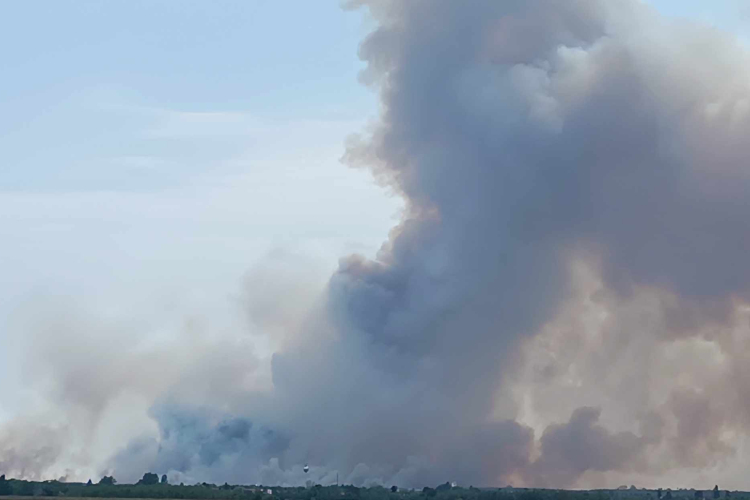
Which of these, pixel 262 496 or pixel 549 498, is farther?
pixel 549 498

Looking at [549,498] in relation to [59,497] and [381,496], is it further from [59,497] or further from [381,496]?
[59,497]

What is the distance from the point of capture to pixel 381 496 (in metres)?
190

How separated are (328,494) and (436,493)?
60.0 ft

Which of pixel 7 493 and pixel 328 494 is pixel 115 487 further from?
pixel 328 494

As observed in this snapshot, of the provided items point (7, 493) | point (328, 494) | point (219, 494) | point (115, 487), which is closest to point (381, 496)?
point (328, 494)

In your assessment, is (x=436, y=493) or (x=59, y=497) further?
(x=436, y=493)

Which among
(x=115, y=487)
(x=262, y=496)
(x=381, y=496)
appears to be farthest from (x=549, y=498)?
(x=115, y=487)

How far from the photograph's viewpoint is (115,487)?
196 meters

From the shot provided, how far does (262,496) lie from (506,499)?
3432 centimetres

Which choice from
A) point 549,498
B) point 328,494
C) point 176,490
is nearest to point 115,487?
point 176,490

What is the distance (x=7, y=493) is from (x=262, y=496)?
3636 centimetres

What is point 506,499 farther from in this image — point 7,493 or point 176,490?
point 7,493

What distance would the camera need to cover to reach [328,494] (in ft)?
618

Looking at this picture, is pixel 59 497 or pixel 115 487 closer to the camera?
pixel 59 497
